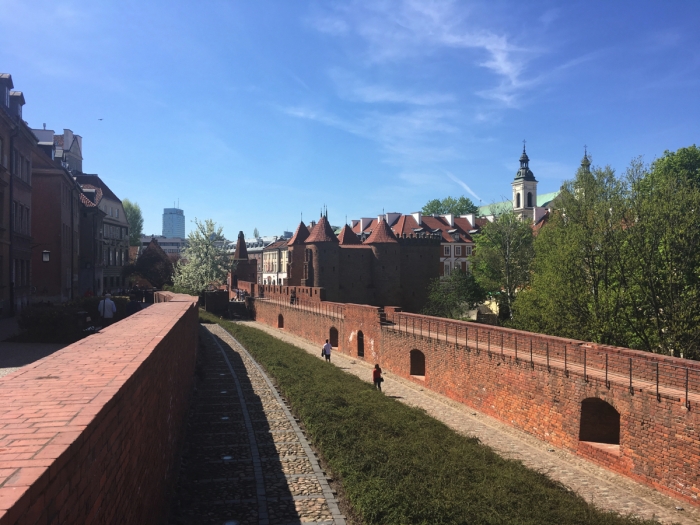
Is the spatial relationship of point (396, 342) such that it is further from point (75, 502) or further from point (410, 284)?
point (410, 284)

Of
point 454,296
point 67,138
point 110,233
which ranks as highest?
point 67,138

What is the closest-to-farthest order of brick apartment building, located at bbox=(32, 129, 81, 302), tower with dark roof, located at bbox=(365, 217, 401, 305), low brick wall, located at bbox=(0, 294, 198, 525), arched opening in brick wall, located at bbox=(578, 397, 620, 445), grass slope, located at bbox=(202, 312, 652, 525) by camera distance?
1. low brick wall, located at bbox=(0, 294, 198, 525)
2. grass slope, located at bbox=(202, 312, 652, 525)
3. arched opening in brick wall, located at bbox=(578, 397, 620, 445)
4. brick apartment building, located at bbox=(32, 129, 81, 302)
5. tower with dark roof, located at bbox=(365, 217, 401, 305)

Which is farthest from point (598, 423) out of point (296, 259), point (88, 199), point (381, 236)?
point (296, 259)

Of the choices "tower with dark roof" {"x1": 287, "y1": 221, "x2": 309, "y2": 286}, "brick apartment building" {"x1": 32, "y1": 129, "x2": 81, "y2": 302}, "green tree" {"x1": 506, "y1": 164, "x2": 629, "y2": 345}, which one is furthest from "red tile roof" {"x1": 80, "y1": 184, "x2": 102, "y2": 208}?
"green tree" {"x1": 506, "y1": 164, "x2": 629, "y2": 345}

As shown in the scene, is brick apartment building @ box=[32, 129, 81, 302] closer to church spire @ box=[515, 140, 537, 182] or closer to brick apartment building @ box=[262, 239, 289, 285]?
brick apartment building @ box=[262, 239, 289, 285]

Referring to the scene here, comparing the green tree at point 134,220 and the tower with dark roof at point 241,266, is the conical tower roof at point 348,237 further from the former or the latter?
the green tree at point 134,220

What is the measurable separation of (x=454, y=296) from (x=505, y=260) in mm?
5618

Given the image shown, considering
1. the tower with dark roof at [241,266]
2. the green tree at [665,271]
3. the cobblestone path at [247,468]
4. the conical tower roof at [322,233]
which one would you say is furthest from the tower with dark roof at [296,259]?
the cobblestone path at [247,468]

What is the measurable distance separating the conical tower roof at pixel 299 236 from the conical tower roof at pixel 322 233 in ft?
12.6

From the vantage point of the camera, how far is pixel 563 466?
13.2m

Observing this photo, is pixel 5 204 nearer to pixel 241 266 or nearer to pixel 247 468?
pixel 247 468

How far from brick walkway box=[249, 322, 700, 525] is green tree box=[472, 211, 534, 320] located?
22.3m

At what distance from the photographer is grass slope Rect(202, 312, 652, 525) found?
336 inches

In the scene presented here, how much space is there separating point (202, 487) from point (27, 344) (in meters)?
7.04
